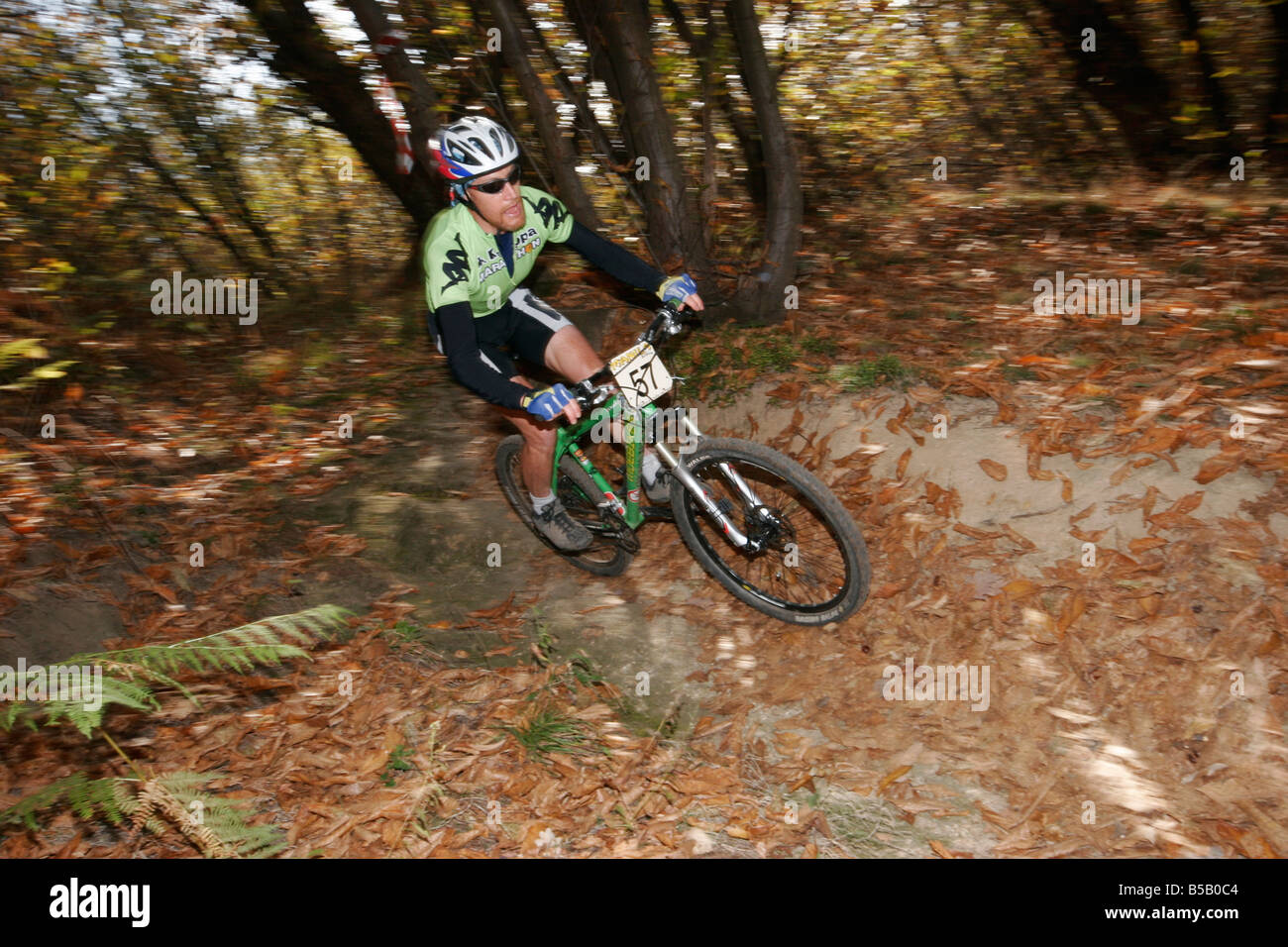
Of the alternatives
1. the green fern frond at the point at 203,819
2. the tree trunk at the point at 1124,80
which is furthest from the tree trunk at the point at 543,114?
the tree trunk at the point at 1124,80

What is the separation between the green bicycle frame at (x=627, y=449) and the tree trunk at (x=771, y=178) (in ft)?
6.41

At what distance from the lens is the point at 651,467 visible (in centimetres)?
447

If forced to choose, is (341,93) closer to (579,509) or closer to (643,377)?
(579,509)

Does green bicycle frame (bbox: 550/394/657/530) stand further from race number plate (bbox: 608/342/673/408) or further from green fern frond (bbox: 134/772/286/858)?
green fern frond (bbox: 134/772/286/858)

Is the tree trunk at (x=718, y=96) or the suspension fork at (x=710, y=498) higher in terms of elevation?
the tree trunk at (x=718, y=96)

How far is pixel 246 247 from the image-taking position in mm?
9258

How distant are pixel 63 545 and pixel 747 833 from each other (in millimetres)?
4558

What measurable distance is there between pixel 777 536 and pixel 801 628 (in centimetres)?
55

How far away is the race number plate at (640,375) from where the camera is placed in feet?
13.1

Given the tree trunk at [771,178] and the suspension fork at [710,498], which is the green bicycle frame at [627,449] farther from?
the tree trunk at [771,178]

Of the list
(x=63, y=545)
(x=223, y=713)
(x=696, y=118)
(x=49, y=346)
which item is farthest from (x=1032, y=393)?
(x=49, y=346)

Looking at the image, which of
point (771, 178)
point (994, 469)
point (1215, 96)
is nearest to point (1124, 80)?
point (1215, 96)

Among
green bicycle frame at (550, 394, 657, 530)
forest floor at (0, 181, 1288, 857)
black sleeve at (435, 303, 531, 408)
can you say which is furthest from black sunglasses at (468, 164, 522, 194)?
forest floor at (0, 181, 1288, 857)

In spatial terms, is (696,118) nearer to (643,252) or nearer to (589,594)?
(643,252)
